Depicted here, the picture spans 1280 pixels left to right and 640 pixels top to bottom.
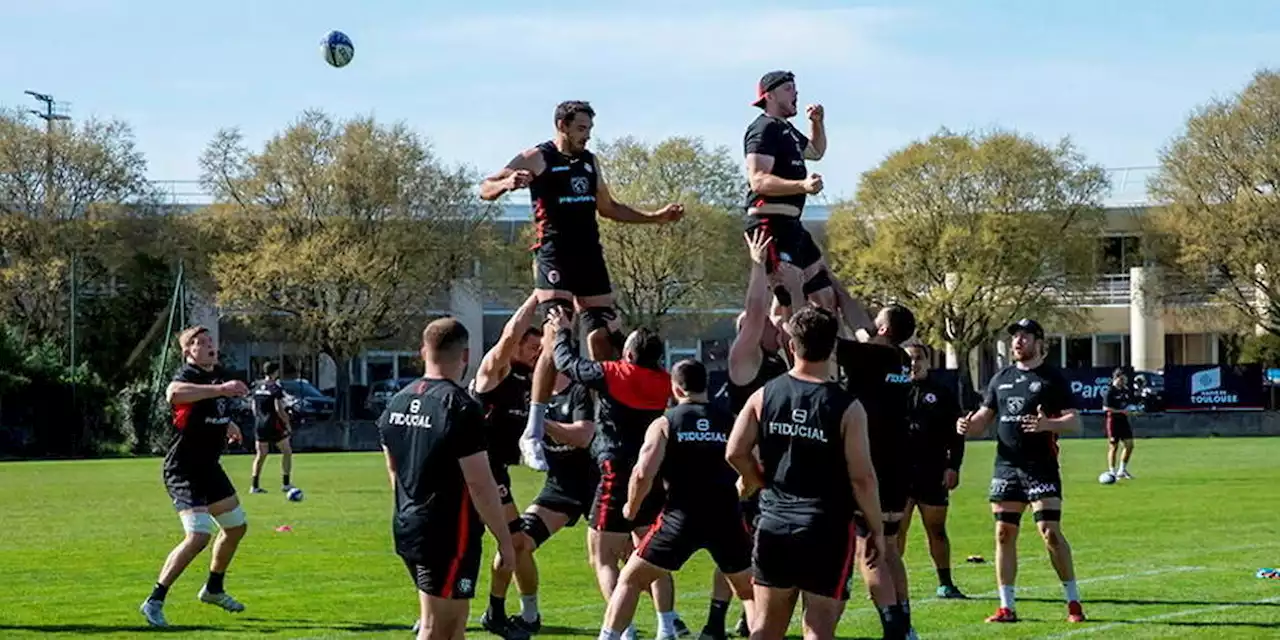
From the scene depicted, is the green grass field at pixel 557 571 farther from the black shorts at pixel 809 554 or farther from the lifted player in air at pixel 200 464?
the black shorts at pixel 809 554

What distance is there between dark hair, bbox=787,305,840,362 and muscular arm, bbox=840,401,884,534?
0.32 metres

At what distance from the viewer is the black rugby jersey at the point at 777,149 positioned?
43.7ft

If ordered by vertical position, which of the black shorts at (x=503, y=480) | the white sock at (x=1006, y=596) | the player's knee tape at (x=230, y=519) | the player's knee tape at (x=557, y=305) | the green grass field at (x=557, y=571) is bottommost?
the green grass field at (x=557, y=571)

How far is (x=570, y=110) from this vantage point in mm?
13719

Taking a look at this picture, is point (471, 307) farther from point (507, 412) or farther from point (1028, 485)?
point (507, 412)

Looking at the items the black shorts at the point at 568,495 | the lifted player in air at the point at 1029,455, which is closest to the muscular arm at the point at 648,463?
the black shorts at the point at 568,495

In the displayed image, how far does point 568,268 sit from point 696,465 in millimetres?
2193

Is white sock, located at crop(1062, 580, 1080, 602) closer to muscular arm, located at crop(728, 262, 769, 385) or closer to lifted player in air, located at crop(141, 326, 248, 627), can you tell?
muscular arm, located at crop(728, 262, 769, 385)

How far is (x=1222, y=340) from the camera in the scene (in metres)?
85.0

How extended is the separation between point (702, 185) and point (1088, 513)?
187 ft

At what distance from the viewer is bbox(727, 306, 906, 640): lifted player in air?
32.4 ft

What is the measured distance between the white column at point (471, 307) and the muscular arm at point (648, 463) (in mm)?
68446

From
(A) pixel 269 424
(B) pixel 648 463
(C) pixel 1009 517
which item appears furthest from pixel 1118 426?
(B) pixel 648 463

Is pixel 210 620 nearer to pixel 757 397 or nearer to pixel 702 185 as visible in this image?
pixel 757 397
